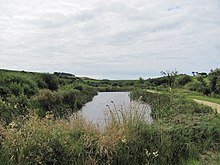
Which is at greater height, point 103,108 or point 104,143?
point 104,143

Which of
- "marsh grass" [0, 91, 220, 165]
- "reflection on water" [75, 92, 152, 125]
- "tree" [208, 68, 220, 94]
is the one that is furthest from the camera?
"tree" [208, 68, 220, 94]

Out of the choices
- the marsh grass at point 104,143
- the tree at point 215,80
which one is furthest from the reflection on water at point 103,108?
the tree at point 215,80

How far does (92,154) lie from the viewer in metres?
6.62

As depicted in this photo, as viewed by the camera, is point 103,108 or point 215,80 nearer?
point 103,108

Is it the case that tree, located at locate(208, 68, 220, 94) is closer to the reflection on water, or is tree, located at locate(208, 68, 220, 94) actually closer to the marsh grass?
the reflection on water

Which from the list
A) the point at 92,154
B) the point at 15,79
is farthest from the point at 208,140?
the point at 15,79

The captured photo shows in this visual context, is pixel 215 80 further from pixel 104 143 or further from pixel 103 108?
pixel 104 143

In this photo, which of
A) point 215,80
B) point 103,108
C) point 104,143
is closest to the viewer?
point 104,143

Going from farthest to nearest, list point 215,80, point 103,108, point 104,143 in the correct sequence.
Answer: point 215,80 < point 103,108 < point 104,143

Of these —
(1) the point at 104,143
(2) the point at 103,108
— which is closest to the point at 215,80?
(2) the point at 103,108

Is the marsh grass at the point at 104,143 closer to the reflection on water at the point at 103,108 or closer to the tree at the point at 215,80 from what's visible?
the reflection on water at the point at 103,108

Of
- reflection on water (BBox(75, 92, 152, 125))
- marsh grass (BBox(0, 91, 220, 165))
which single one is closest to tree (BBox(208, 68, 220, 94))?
reflection on water (BBox(75, 92, 152, 125))

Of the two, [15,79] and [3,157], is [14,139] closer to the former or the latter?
[3,157]

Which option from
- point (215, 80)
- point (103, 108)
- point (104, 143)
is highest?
point (215, 80)
